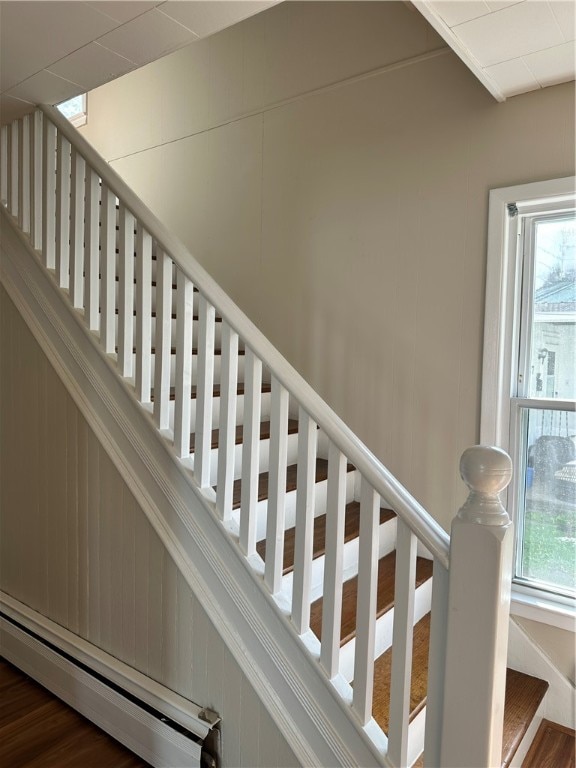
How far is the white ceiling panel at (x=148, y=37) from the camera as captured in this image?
1.48 m

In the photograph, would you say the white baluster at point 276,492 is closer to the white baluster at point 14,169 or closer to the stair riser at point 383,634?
the stair riser at point 383,634

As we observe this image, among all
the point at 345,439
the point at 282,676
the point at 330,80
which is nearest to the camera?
the point at 345,439

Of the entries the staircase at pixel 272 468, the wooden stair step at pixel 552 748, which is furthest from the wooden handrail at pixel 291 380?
the wooden stair step at pixel 552 748

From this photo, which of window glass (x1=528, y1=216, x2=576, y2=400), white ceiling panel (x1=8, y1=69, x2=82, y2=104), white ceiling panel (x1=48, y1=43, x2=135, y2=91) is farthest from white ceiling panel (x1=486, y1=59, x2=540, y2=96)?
white ceiling panel (x1=8, y1=69, x2=82, y2=104)

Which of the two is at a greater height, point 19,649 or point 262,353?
point 262,353

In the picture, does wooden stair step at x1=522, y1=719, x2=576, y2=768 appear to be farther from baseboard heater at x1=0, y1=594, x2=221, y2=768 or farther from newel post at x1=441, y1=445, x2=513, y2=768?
baseboard heater at x1=0, y1=594, x2=221, y2=768

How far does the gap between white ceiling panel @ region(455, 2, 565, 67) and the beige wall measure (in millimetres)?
341

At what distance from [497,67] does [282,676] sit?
82.4 inches

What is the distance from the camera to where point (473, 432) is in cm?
212

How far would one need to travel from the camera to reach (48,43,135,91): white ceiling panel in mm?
1643

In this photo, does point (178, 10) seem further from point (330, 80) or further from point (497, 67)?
point (330, 80)

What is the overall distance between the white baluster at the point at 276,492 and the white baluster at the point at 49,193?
1.19 m

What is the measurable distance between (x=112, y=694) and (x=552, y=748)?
160 centimetres

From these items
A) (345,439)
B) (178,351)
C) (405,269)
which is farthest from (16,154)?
(345,439)
